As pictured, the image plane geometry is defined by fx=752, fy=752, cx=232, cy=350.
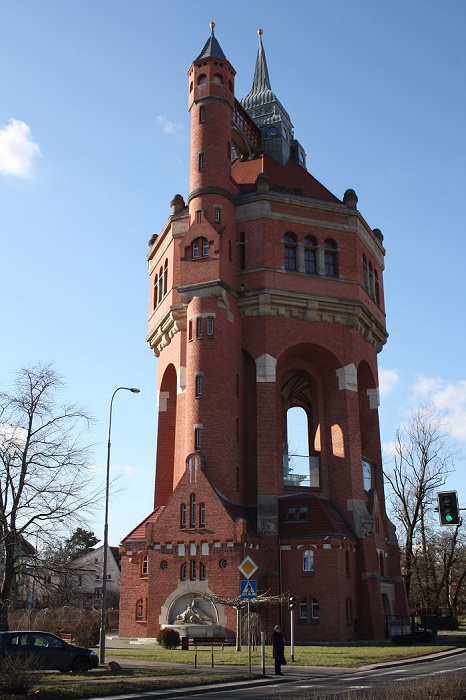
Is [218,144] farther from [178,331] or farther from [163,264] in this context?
[178,331]

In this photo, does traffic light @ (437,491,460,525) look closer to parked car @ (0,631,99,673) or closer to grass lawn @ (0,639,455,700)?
grass lawn @ (0,639,455,700)

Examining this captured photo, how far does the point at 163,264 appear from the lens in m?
47.7

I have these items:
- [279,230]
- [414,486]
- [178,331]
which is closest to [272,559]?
[178,331]

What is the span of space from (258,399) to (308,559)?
8722 millimetres

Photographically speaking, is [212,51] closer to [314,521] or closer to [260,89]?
[260,89]

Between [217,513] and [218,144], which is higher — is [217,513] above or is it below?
below

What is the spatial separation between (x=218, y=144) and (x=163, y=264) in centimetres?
823

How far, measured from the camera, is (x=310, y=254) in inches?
1769

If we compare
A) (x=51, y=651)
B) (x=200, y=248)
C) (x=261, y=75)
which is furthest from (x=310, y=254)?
(x=51, y=651)

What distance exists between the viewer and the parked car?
21.9m

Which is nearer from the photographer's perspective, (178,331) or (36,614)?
(36,614)

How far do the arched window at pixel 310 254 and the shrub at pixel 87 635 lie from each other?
74.6 feet

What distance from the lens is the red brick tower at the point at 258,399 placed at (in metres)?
36.2

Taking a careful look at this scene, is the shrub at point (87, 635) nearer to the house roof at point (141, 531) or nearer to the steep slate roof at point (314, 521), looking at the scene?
the house roof at point (141, 531)
